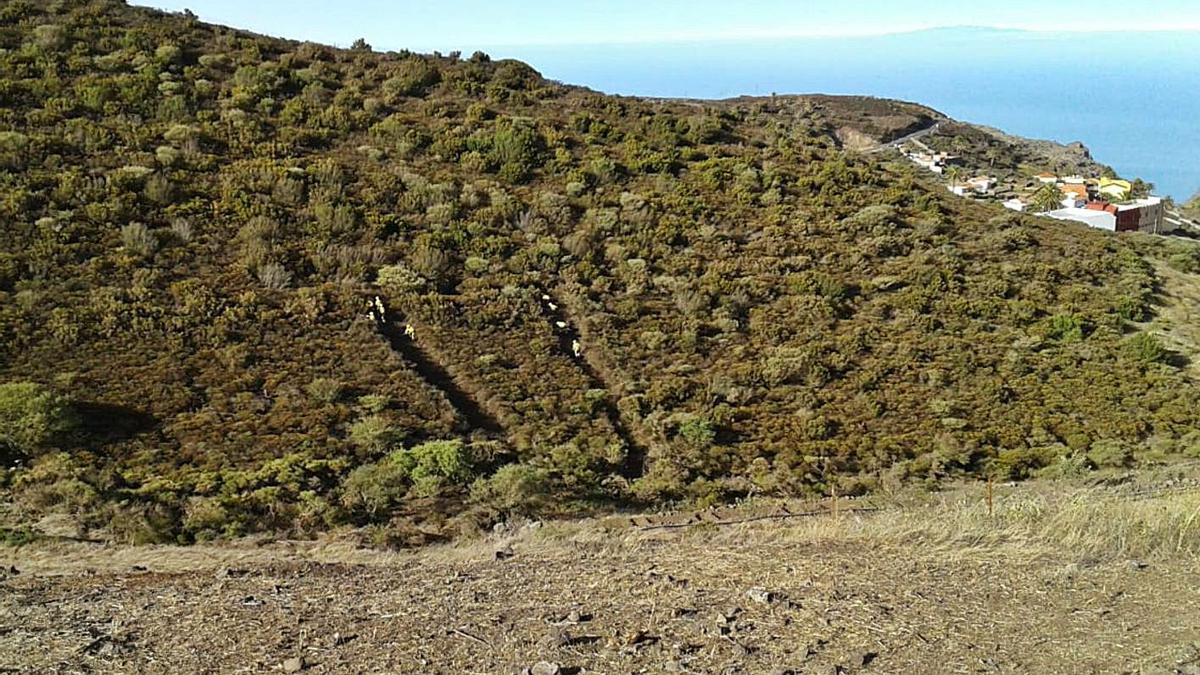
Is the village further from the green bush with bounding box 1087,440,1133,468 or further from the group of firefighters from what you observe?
the group of firefighters

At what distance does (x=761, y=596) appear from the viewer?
6750 mm

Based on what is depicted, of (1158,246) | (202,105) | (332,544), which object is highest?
(202,105)

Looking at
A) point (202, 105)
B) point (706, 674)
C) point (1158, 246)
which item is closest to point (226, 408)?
point (706, 674)

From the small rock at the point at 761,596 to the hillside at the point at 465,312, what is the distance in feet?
17.7

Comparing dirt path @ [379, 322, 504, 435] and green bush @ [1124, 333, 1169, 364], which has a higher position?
green bush @ [1124, 333, 1169, 364]

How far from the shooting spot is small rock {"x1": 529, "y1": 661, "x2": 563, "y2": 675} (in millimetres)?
5637

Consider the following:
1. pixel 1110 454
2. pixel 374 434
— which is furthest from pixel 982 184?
pixel 374 434

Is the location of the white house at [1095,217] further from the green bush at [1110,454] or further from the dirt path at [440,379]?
the dirt path at [440,379]

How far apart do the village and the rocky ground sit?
1648 inches

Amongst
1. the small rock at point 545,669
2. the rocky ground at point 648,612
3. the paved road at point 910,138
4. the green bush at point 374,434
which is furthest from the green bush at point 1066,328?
the paved road at point 910,138

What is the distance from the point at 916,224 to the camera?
25844 millimetres

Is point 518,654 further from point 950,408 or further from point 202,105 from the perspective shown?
point 202,105

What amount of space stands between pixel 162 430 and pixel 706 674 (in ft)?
34.0

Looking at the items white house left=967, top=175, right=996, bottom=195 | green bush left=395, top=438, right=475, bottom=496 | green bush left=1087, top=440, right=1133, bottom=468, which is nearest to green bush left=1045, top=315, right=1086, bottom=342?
green bush left=1087, top=440, right=1133, bottom=468
